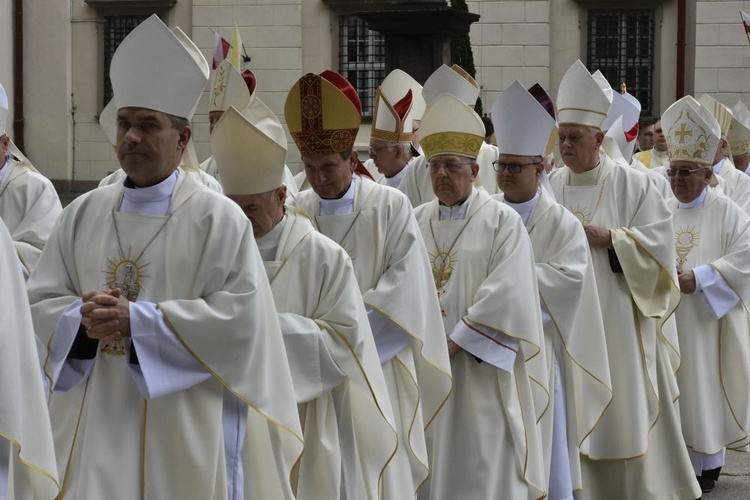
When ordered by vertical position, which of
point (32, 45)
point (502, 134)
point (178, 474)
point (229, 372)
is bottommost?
point (178, 474)

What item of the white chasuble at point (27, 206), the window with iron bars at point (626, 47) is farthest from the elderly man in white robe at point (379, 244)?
the window with iron bars at point (626, 47)

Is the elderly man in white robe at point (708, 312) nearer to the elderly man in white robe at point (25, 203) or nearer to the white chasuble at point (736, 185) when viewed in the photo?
the white chasuble at point (736, 185)

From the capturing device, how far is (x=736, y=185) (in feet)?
35.1

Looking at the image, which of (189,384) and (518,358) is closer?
→ (189,384)

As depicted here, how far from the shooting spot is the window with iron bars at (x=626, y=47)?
21.4 m

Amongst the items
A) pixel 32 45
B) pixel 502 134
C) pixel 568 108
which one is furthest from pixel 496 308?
pixel 32 45

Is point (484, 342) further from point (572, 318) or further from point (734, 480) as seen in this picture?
point (734, 480)

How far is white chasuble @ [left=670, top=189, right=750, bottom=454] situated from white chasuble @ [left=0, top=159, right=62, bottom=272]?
11.4ft

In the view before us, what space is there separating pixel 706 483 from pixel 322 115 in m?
3.61

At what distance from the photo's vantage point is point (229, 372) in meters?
4.52

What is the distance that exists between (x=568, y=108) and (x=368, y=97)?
1370 centimetres

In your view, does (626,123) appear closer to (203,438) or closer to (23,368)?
(203,438)

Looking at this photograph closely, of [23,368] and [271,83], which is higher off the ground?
[271,83]

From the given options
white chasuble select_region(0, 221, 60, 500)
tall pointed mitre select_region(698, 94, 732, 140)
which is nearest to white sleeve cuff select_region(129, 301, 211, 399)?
white chasuble select_region(0, 221, 60, 500)
